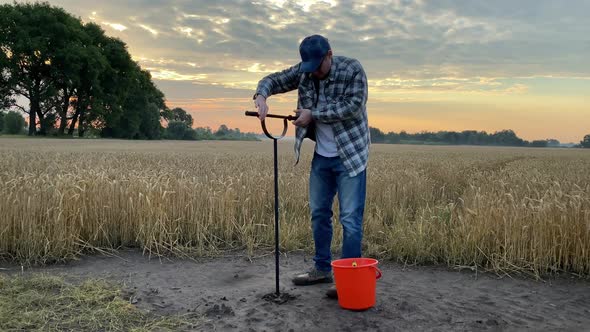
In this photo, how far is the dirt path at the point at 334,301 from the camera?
3.95m

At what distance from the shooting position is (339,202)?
4520 millimetres

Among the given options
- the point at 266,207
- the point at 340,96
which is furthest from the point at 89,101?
the point at 340,96

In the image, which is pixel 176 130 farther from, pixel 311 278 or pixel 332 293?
pixel 332 293

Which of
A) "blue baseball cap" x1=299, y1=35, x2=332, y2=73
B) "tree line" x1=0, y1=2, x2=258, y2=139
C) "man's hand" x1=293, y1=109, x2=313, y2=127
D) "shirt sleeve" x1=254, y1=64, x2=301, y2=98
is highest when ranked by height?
"tree line" x1=0, y1=2, x2=258, y2=139

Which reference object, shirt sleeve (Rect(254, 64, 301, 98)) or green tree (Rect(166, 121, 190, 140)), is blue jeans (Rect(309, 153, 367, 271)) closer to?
shirt sleeve (Rect(254, 64, 301, 98))

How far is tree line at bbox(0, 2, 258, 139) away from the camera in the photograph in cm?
4384

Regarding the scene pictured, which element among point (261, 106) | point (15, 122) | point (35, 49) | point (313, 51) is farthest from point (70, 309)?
point (15, 122)

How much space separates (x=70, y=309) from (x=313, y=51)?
9.63 ft

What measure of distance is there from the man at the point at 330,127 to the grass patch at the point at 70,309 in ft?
5.02

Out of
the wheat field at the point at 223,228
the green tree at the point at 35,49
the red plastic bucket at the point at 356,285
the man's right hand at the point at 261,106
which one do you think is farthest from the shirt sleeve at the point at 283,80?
the green tree at the point at 35,49

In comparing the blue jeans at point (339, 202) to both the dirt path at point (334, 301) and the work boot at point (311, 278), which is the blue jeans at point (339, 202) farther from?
the dirt path at point (334, 301)

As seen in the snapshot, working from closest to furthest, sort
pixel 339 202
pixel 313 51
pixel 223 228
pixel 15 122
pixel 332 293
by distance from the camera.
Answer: pixel 313 51 < pixel 332 293 < pixel 339 202 < pixel 223 228 < pixel 15 122

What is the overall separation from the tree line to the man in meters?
45.2

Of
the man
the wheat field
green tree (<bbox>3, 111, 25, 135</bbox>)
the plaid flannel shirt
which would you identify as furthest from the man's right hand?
green tree (<bbox>3, 111, 25, 135</bbox>)
